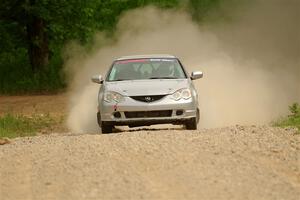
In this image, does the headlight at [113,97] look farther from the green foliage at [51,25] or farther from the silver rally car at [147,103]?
the green foliage at [51,25]

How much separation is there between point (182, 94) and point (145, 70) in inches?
57.4

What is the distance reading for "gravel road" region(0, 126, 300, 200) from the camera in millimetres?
8961

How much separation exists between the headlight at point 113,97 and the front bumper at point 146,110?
66 millimetres

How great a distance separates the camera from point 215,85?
2258cm

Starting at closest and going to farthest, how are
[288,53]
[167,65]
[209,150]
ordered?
[209,150], [167,65], [288,53]

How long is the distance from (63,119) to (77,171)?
1329cm

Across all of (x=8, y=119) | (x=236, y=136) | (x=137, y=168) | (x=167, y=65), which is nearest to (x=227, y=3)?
(x=8, y=119)

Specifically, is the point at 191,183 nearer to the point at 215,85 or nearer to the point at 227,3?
the point at 215,85

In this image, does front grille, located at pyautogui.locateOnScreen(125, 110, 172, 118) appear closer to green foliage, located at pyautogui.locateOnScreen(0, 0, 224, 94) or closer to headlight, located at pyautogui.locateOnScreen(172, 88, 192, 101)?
headlight, located at pyautogui.locateOnScreen(172, 88, 192, 101)

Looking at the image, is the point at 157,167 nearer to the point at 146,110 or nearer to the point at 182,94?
the point at 146,110

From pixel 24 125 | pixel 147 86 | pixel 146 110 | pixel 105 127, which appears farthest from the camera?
pixel 24 125

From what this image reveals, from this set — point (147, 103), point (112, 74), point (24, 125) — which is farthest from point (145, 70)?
point (24, 125)

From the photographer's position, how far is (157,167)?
403 inches

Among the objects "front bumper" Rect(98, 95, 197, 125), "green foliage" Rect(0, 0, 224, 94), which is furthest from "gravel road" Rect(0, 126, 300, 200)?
"green foliage" Rect(0, 0, 224, 94)
